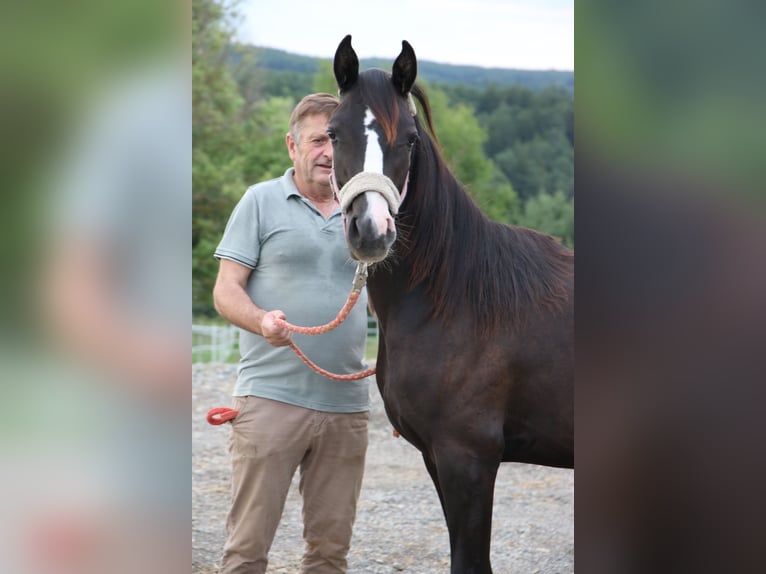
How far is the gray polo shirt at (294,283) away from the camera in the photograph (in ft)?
9.40

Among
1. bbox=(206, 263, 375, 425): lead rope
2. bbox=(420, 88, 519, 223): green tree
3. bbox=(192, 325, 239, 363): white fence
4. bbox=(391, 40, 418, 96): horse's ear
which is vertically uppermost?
bbox=(420, 88, 519, 223): green tree

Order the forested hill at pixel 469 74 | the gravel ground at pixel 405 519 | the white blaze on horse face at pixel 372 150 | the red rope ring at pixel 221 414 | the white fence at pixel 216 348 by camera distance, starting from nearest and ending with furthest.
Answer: the white blaze on horse face at pixel 372 150, the red rope ring at pixel 221 414, the gravel ground at pixel 405 519, the white fence at pixel 216 348, the forested hill at pixel 469 74

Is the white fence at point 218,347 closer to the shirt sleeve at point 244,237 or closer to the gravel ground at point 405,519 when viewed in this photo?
the gravel ground at point 405,519

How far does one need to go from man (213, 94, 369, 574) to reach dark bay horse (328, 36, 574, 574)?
0.26 meters

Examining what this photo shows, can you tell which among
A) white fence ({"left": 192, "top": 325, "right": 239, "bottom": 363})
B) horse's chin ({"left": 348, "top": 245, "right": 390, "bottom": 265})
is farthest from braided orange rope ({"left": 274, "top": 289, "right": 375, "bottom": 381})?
white fence ({"left": 192, "top": 325, "right": 239, "bottom": 363})

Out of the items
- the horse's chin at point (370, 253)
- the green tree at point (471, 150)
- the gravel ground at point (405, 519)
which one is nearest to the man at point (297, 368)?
the horse's chin at point (370, 253)

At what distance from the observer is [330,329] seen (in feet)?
8.60

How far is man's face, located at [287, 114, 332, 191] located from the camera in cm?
288

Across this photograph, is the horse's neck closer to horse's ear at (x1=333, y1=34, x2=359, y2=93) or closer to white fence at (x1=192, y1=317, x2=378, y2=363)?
horse's ear at (x1=333, y1=34, x2=359, y2=93)

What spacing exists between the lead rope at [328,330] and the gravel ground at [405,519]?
1679mm
